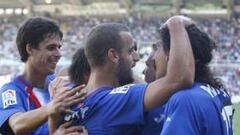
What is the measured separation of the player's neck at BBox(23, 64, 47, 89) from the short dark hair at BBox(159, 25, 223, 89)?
1.15m

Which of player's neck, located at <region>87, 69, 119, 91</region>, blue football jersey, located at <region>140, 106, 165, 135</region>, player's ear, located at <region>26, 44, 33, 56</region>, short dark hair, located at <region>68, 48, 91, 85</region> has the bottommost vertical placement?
blue football jersey, located at <region>140, 106, 165, 135</region>

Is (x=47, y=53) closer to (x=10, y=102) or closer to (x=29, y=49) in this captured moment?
(x=29, y=49)

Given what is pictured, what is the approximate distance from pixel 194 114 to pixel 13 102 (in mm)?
1250

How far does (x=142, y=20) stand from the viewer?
126ft

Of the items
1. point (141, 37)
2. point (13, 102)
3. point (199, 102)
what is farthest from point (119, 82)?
point (141, 37)

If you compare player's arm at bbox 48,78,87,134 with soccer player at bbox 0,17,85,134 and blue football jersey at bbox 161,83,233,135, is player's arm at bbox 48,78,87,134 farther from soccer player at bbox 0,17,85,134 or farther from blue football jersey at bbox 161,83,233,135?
blue football jersey at bbox 161,83,233,135

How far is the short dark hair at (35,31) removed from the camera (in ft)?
11.7

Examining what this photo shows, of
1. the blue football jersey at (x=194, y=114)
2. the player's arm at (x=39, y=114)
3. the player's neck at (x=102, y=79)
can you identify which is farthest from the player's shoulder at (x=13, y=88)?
the blue football jersey at (x=194, y=114)

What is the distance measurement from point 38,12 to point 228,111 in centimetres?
3778

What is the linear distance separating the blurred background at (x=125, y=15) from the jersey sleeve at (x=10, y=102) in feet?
91.7

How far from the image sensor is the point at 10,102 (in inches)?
133

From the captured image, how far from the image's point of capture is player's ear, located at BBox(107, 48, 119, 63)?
114 inches

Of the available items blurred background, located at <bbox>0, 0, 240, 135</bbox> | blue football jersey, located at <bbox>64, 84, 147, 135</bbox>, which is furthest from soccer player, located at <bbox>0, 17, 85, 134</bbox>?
blurred background, located at <bbox>0, 0, 240, 135</bbox>

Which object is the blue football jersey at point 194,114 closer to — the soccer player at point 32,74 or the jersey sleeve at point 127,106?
the jersey sleeve at point 127,106
